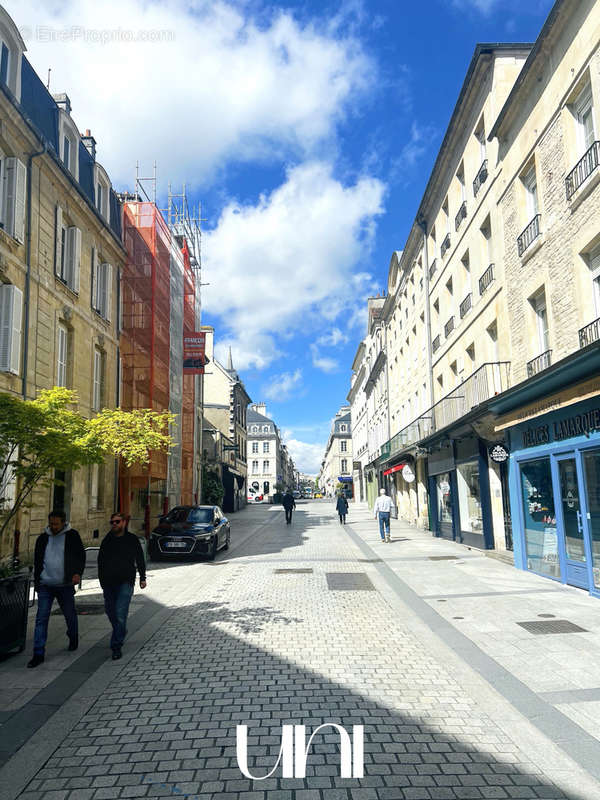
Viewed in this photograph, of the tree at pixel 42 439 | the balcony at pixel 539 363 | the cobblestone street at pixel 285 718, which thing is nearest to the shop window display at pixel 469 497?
the balcony at pixel 539 363

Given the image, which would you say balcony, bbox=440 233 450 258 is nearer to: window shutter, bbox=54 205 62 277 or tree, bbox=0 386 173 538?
window shutter, bbox=54 205 62 277

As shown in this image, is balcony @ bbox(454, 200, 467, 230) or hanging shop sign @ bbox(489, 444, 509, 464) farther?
balcony @ bbox(454, 200, 467, 230)

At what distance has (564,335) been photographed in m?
10.7

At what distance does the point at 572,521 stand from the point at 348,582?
13.9 feet

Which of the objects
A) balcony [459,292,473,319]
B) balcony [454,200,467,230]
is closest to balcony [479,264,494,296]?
balcony [459,292,473,319]

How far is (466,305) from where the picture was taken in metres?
17.8

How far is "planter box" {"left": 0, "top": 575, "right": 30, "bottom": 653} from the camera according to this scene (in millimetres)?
6293

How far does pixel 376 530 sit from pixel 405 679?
1915cm

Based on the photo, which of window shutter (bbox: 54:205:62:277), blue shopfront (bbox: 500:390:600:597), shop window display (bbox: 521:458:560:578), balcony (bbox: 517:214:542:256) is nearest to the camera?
blue shopfront (bbox: 500:390:600:597)

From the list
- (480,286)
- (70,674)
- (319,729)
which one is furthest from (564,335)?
(70,674)

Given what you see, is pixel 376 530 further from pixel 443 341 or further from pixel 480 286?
pixel 480 286

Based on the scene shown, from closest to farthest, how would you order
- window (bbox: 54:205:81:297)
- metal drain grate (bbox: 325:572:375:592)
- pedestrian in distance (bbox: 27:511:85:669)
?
pedestrian in distance (bbox: 27:511:85:669)
metal drain grate (bbox: 325:572:375:592)
window (bbox: 54:205:81:297)

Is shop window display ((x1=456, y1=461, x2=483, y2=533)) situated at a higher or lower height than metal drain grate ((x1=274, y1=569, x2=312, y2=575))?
higher

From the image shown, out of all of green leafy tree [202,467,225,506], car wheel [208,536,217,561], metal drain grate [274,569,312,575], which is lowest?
metal drain grate [274,569,312,575]
